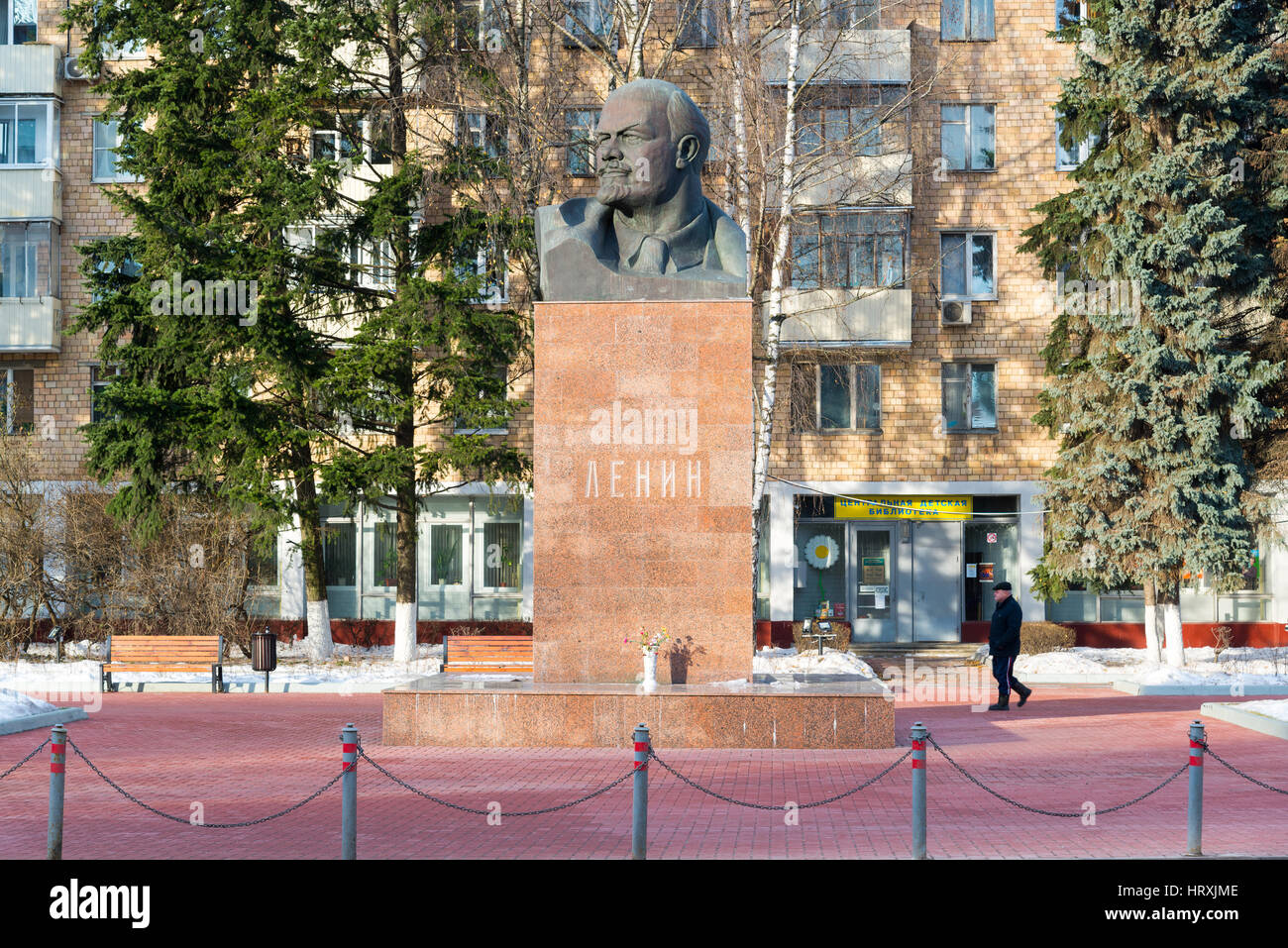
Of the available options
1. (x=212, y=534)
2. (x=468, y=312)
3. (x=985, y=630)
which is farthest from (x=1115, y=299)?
(x=212, y=534)

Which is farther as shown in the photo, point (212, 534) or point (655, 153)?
point (212, 534)

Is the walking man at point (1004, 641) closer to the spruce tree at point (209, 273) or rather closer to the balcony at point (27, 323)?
the spruce tree at point (209, 273)

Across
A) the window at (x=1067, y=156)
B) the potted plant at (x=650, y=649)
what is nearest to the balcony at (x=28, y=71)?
the window at (x=1067, y=156)

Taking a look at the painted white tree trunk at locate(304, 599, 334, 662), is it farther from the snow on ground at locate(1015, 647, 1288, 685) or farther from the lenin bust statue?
the lenin bust statue

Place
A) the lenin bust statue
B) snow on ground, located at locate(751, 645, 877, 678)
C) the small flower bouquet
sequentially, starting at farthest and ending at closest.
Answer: snow on ground, located at locate(751, 645, 877, 678), the lenin bust statue, the small flower bouquet

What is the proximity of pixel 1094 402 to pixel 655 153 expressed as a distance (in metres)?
13.6

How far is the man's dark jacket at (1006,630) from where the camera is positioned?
59.8 feet

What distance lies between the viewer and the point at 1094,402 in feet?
84.3

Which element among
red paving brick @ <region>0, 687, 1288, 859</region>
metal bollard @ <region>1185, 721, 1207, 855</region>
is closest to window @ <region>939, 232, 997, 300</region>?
red paving brick @ <region>0, 687, 1288, 859</region>

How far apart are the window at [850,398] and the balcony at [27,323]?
1726 cm

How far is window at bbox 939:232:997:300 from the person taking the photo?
105ft

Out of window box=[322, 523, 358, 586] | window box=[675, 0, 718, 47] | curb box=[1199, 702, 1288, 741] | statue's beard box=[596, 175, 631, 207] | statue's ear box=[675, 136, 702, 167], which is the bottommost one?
curb box=[1199, 702, 1288, 741]

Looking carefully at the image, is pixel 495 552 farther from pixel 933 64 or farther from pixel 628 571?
pixel 628 571

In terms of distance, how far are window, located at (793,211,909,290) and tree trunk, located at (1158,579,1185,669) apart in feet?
29.6
